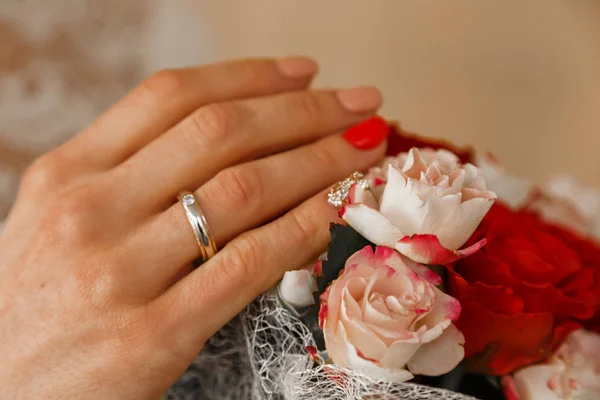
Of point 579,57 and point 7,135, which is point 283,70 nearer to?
point 7,135

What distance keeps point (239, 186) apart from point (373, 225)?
0.17 metres

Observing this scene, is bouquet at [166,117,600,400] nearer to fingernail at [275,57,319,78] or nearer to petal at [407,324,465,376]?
petal at [407,324,465,376]

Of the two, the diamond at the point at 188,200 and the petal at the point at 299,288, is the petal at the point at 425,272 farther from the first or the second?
the diamond at the point at 188,200

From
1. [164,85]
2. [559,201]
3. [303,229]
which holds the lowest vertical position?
[559,201]

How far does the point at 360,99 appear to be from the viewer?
654mm

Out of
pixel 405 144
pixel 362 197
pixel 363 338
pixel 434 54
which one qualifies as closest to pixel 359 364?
pixel 363 338

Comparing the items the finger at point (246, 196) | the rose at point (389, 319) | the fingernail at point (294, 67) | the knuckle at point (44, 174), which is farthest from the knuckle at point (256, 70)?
the rose at point (389, 319)

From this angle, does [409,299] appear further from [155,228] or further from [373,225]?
[155,228]

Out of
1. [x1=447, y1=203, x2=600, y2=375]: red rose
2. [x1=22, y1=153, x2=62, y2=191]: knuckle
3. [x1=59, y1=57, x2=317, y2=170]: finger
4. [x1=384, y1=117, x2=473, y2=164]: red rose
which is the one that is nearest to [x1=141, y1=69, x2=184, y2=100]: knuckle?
[x1=59, y1=57, x2=317, y2=170]: finger

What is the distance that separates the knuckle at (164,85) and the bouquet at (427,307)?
217 mm

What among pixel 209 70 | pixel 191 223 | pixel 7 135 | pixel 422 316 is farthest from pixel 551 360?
pixel 7 135

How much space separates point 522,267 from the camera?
0.46 meters

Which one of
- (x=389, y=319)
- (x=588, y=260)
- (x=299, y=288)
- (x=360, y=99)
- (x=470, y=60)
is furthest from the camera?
(x=470, y=60)

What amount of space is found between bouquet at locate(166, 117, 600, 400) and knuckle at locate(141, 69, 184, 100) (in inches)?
8.6
